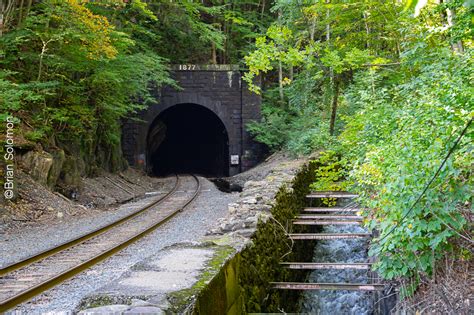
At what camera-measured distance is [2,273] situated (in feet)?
19.2

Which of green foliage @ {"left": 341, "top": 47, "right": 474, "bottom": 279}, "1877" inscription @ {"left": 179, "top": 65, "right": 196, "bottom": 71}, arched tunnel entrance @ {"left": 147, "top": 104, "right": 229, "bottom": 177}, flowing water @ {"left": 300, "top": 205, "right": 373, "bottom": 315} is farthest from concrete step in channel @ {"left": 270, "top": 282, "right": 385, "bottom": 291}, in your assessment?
arched tunnel entrance @ {"left": 147, "top": 104, "right": 229, "bottom": 177}

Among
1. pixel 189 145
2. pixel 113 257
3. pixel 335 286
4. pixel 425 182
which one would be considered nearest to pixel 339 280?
pixel 335 286

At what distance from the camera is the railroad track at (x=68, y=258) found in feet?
16.8

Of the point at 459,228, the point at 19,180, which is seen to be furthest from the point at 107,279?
the point at 19,180

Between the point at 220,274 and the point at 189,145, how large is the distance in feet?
112

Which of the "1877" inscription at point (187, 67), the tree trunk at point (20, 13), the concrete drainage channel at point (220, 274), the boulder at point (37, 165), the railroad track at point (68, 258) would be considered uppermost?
the "1877" inscription at point (187, 67)

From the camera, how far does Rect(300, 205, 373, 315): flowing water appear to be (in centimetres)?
648

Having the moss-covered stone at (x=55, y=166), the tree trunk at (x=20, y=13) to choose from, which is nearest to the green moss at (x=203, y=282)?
the moss-covered stone at (x=55, y=166)

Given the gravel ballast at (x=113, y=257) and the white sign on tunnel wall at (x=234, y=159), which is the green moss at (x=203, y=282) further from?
the white sign on tunnel wall at (x=234, y=159)

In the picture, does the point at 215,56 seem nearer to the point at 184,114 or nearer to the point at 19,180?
the point at 184,114

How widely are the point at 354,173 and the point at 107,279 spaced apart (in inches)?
123

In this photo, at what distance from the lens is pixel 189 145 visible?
37062mm

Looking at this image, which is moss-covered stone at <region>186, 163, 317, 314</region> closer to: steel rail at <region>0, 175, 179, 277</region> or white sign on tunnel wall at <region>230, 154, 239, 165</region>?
steel rail at <region>0, 175, 179, 277</region>

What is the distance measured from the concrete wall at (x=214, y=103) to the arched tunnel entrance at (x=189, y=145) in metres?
4.41
